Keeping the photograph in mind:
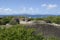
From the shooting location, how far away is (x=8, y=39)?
6.88 meters

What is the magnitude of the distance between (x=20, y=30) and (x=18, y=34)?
25 cm

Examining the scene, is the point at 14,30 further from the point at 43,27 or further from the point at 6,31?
the point at 43,27

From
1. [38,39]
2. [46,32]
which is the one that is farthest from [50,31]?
[38,39]

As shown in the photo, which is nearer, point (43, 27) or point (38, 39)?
point (38, 39)

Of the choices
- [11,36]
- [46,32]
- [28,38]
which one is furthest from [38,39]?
[46,32]

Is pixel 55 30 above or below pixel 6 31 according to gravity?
below

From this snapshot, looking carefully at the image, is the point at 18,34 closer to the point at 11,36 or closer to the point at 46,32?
the point at 11,36

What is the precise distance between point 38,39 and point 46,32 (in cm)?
449

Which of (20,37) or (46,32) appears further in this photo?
(46,32)

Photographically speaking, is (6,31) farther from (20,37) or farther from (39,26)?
(39,26)

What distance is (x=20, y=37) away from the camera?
22.6ft

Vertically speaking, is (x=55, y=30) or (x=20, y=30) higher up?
(x=20, y=30)

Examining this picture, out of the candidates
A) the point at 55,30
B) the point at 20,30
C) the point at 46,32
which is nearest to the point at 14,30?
the point at 20,30

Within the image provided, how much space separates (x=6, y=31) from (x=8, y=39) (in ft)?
1.32
